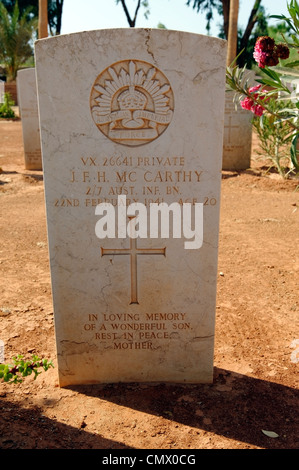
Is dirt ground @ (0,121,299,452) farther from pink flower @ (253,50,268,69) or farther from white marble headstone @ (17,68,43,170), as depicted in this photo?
white marble headstone @ (17,68,43,170)

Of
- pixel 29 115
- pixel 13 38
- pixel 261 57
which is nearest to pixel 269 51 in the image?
pixel 261 57

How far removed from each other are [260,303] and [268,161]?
21.1 ft

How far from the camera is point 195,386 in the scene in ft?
8.31

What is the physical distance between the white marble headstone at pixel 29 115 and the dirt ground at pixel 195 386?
4082 millimetres

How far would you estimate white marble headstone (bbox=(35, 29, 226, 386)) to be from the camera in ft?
6.88

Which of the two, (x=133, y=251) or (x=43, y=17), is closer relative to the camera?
(x=133, y=251)

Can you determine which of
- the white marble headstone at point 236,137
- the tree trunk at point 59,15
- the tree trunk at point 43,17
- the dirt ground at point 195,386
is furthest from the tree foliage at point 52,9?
the dirt ground at point 195,386

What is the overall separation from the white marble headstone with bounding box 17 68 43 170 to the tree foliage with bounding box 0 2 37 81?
18706 millimetres

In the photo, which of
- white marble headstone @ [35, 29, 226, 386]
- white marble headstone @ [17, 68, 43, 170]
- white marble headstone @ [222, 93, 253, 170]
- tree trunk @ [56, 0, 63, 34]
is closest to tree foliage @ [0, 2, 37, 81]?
tree trunk @ [56, 0, 63, 34]

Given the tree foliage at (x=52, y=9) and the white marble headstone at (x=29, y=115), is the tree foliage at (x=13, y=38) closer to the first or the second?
the tree foliage at (x=52, y=9)

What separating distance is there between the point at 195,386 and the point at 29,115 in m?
7.21

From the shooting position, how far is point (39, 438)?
2076 mm

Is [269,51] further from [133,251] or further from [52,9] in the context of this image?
[52,9]

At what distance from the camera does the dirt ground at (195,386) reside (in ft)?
6.96
